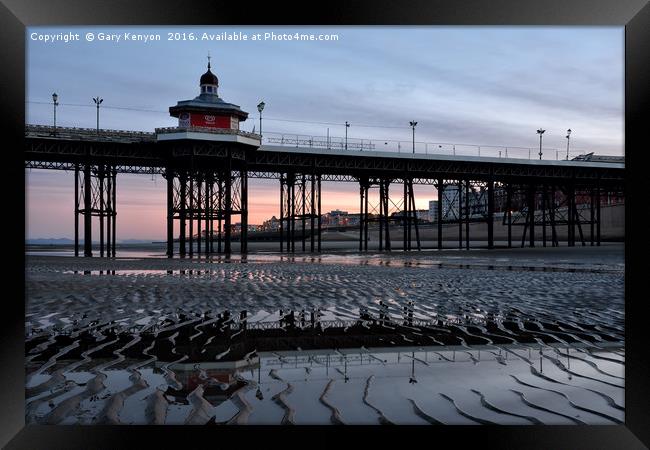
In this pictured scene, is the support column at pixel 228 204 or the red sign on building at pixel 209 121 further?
the support column at pixel 228 204

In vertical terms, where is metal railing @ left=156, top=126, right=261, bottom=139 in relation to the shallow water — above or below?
above

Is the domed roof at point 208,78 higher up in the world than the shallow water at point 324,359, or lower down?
higher up

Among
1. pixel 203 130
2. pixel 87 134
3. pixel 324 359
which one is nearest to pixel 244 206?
pixel 203 130

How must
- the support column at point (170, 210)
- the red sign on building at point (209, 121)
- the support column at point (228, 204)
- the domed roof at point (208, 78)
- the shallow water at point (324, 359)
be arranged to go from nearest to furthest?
1. the shallow water at point (324, 359)
2. the red sign on building at point (209, 121)
3. the support column at point (228, 204)
4. the support column at point (170, 210)
5. the domed roof at point (208, 78)

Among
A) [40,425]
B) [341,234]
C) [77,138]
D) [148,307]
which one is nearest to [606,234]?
[341,234]

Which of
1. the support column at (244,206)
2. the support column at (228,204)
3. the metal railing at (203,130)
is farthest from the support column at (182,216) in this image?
the metal railing at (203,130)

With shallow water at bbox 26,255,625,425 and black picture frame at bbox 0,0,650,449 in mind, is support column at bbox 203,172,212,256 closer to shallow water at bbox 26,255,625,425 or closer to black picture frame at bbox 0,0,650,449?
shallow water at bbox 26,255,625,425

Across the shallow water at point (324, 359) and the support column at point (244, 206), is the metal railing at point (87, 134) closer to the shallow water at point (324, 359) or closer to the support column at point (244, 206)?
the support column at point (244, 206)

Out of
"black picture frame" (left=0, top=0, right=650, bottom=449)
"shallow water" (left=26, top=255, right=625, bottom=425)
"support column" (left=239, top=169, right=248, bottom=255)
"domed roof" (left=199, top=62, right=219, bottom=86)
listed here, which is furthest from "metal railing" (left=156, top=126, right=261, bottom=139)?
"black picture frame" (left=0, top=0, right=650, bottom=449)

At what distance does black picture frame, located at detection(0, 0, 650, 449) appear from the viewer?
Result: 452 cm
